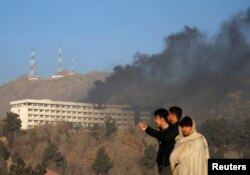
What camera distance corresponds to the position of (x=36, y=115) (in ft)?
344

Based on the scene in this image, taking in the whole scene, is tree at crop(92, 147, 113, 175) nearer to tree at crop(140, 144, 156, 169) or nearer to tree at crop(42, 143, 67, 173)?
tree at crop(42, 143, 67, 173)

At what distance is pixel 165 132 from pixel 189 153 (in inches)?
37.4

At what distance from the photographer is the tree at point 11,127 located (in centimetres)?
7475

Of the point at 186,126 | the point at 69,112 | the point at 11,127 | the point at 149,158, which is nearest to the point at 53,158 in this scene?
the point at 149,158

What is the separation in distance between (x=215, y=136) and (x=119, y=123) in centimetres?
3682

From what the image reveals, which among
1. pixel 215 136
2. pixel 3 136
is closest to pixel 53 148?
pixel 3 136

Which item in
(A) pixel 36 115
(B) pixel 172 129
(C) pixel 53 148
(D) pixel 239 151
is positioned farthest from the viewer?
(A) pixel 36 115

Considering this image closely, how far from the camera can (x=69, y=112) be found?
366 feet

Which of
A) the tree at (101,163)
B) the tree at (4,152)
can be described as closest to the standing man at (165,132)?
the tree at (101,163)

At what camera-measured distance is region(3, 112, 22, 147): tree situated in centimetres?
7475

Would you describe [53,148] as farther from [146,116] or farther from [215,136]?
[146,116]

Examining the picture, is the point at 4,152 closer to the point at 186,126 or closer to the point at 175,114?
the point at 175,114

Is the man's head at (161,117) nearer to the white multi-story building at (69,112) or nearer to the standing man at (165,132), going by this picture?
the standing man at (165,132)

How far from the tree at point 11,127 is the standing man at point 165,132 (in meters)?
68.7
